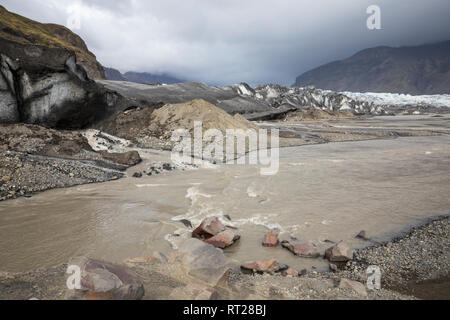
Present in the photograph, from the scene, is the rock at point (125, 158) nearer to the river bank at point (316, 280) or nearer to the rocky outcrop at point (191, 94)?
the river bank at point (316, 280)

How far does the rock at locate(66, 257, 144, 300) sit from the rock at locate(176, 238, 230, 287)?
80 centimetres

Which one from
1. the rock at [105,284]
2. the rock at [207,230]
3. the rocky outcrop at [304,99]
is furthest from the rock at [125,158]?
the rocky outcrop at [304,99]

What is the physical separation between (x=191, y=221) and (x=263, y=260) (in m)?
2.35

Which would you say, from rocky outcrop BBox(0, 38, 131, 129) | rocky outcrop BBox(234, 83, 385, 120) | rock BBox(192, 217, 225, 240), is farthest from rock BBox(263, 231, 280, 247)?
rocky outcrop BBox(234, 83, 385, 120)

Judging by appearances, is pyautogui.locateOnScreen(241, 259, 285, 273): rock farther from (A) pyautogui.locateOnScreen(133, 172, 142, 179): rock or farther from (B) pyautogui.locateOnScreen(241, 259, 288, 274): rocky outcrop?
(A) pyautogui.locateOnScreen(133, 172, 142, 179): rock

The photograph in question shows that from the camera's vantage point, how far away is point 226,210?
7117 mm

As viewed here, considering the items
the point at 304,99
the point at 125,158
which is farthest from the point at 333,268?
the point at 304,99

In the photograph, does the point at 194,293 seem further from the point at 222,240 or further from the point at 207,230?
the point at 207,230

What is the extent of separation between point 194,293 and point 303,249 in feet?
7.93

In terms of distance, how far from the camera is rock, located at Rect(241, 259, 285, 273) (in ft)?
13.3

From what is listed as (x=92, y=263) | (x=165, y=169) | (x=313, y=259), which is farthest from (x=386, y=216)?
(x=165, y=169)

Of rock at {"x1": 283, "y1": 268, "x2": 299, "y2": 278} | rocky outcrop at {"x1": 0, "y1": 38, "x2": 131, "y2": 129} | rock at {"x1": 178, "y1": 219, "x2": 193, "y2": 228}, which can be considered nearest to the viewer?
rock at {"x1": 283, "y1": 268, "x2": 299, "y2": 278}

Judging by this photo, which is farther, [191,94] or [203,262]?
[191,94]
